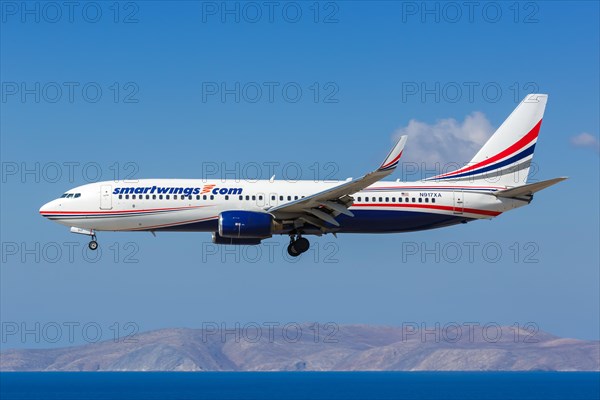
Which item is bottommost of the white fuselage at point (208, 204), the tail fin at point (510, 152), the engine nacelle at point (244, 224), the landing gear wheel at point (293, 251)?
the landing gear wheel at point (293, 251)

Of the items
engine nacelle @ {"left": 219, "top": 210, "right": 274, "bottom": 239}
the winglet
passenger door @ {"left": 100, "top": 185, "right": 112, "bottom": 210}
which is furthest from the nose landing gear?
the winglet

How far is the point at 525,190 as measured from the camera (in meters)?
61.7

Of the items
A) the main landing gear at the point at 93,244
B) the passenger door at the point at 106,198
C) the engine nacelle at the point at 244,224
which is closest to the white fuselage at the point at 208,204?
the passenger door at the point at 106,198

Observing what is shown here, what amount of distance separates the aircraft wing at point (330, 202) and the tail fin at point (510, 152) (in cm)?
947

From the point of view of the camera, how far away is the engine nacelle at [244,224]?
56.6 metres

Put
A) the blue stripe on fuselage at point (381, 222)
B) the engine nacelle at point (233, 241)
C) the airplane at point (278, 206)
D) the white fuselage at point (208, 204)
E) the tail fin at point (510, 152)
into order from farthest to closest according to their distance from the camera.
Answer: the tail fin at point (510, 152) → the engine nacelle at point (233, 241) → the blue stripe on fuselage at point (381, 222) → the white fuselage at point (208, 204) → the airplane at point (278, 206)

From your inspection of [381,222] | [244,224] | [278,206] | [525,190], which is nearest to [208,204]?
Result: [244,224]

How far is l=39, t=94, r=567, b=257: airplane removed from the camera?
57812 mm

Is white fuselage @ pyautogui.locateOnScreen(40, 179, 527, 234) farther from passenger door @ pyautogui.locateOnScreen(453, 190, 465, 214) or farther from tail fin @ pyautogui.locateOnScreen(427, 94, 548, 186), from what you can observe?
tail fin @ pyautogui.locateOnScreen(427, 94, 548, 186)

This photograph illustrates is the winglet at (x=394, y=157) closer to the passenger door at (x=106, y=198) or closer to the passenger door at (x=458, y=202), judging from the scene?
the passenger door at (x=458, y=202)

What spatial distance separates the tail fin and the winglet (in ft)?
39.0

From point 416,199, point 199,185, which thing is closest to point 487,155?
point 416,199

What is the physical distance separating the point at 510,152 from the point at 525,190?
21.6 feet

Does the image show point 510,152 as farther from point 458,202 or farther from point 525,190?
point 458,202
